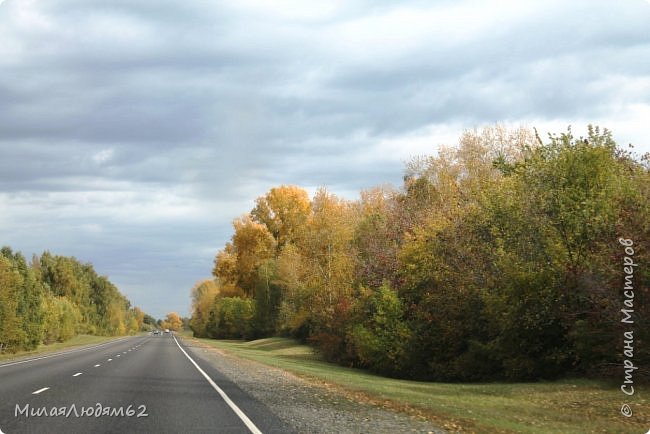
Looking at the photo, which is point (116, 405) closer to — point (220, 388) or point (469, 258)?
point (220, 388)

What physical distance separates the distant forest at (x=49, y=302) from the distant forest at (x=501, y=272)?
29413mm

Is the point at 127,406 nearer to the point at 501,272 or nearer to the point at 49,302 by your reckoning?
the point at 501,272

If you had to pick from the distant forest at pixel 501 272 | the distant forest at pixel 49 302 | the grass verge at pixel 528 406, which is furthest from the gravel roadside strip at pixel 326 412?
the distant forest at pixel 49 302

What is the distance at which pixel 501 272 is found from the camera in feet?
93.9

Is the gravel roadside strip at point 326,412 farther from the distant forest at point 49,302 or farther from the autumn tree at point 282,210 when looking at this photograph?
the autumn tree at point 282,210

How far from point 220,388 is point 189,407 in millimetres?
5102

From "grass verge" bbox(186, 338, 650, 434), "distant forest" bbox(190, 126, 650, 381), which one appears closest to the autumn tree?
"distant forest" bbox(190, 126, 650, 381)

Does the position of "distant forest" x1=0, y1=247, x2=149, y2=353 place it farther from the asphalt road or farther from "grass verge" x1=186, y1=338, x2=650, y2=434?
"grass verge" x1=186, y1=338, x2=650, y2=434

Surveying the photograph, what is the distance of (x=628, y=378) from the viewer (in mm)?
18188

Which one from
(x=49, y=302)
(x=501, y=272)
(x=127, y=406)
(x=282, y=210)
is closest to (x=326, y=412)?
(x=127, y=406)

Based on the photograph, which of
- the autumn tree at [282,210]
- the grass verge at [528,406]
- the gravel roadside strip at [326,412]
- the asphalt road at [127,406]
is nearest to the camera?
the asphalt road at [127,406]

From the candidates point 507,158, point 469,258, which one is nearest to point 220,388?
point 469,258

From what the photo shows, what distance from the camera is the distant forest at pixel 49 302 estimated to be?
62.6 meters

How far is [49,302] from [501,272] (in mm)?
84437
